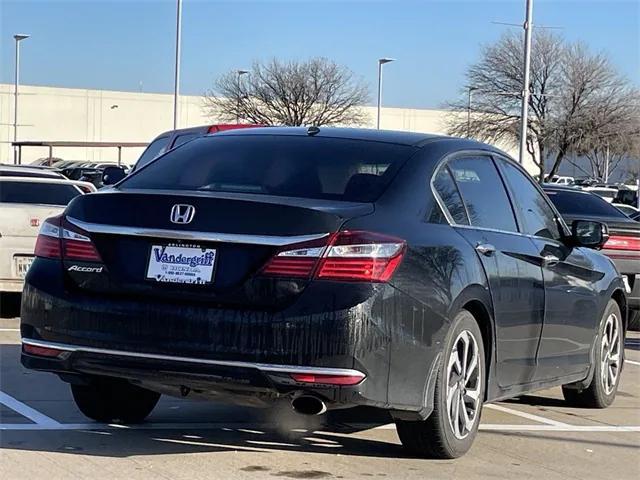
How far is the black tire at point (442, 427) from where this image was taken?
5.39 meters

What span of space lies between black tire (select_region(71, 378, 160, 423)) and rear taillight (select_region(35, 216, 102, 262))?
1008mm

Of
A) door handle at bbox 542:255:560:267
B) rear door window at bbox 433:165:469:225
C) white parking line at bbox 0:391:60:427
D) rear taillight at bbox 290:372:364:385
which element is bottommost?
white parking line at bbox 0:391:60:427

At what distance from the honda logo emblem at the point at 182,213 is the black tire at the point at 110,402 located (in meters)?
1.40

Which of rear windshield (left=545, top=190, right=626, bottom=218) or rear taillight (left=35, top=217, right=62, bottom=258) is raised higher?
rear taillight (left=35, top=217, right=62, bottom=258)

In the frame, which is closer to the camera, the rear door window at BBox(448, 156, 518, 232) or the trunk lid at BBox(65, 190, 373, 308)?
the trunk lid at BBox(65, 190, 373, 308)

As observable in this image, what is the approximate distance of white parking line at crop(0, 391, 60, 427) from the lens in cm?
623

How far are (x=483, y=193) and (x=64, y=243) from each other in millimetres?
2399

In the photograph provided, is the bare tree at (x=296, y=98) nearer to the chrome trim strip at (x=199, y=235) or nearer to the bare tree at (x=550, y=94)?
the bare tree at (x=550, y=94)

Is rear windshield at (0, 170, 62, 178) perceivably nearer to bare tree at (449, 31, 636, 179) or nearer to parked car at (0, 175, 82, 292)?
parked car at (0, 175, 82, 292)

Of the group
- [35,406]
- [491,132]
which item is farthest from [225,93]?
[35,406]

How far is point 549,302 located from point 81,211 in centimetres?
283

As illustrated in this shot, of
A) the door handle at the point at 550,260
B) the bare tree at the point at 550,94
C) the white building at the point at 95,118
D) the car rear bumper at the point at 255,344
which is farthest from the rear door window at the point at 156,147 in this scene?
the white building at the point at 95,118

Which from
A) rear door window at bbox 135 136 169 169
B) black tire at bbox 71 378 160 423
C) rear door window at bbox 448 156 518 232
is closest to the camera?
rear door window at bbox 448 156 518 232

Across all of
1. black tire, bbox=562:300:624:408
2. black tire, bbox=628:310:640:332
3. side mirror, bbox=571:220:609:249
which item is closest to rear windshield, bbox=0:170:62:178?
black tire, bbox=628:310:640:332
